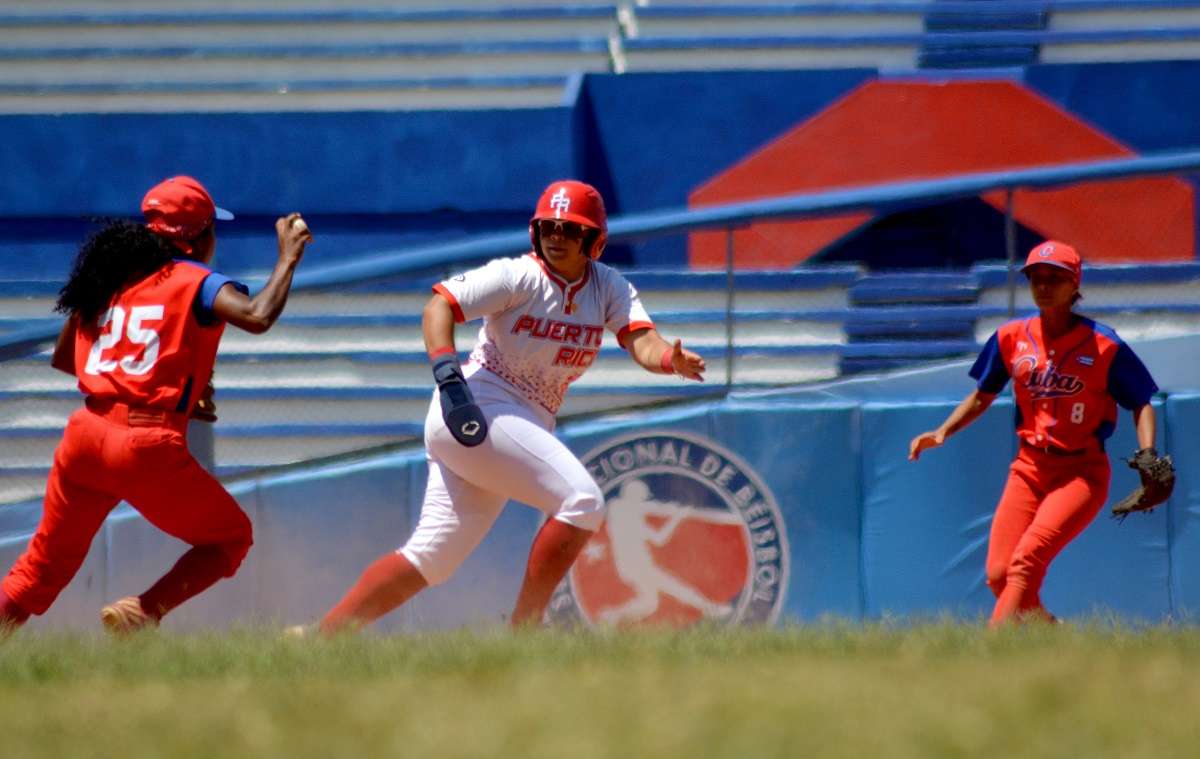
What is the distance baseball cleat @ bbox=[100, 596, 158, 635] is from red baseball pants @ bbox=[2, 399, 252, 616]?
0.12 ft

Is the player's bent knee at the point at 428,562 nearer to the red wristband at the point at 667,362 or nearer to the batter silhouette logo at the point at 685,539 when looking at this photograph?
the red wristband at the point at 667,362

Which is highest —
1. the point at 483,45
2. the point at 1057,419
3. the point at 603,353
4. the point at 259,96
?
the point at 483,45

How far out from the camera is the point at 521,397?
569 centimetres

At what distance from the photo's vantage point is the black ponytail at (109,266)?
5430mm

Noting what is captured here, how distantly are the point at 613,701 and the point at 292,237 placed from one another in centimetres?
247

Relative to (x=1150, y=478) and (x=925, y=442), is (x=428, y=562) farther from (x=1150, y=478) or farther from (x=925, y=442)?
(x=1150, y=478)

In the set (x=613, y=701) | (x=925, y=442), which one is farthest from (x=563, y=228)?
(x=613, y=701)

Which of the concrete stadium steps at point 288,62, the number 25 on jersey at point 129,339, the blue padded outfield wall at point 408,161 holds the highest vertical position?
the concrete stadium steps at point 288,62

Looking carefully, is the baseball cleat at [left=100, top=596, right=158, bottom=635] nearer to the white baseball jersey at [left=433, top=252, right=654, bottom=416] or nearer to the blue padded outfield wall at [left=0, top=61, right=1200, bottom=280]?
the white baseball jersey at [left=433, top=252, right=654, bottom=416]

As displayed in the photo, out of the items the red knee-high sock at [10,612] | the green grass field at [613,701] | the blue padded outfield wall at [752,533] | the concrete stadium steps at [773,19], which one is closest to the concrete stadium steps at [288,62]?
the concrete stadium steps at [773,19]

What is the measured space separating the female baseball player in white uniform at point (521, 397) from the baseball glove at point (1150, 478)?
173cm

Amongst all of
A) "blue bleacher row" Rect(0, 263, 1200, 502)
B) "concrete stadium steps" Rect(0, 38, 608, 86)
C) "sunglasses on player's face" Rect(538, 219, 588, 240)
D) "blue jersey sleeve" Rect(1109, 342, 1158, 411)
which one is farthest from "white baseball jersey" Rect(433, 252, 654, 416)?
"concrete stadium steps" Rect(0, 38, 608, 86)

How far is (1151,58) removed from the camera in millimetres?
12180

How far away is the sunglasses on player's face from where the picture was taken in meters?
5.62
